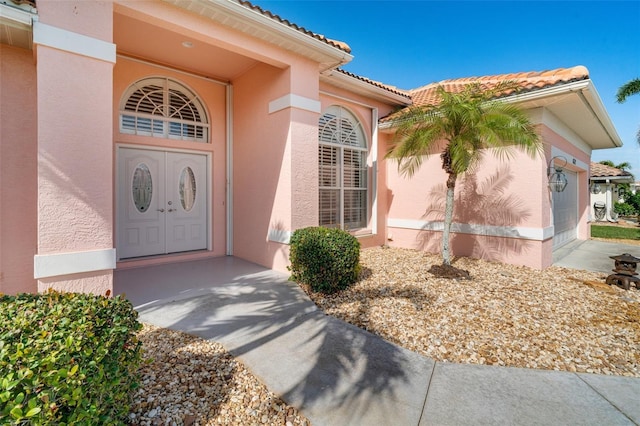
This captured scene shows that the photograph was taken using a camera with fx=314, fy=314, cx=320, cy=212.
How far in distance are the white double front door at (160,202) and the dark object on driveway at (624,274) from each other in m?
9.55

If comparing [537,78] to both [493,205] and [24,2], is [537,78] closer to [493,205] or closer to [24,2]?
[493,205]

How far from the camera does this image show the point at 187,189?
27.0 ft

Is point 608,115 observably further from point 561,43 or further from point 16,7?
point 16,7

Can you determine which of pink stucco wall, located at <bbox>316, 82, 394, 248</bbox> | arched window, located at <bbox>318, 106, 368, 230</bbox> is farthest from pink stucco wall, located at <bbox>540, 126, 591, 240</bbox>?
arched window, located at <bbox>318, 106, 368, 230</bbox>

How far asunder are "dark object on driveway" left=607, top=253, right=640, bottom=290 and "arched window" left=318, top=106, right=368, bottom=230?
6.12m

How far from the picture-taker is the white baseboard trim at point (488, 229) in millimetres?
7715

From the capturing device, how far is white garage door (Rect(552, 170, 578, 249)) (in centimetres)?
1013

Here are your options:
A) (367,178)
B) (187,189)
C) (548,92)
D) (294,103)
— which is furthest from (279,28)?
(548,92)

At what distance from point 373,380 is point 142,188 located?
6877 mm

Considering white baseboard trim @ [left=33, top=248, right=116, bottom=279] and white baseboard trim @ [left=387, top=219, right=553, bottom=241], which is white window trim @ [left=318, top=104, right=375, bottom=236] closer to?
white baseboard trim @ [left=387, top=219, right=553, bottom=241]

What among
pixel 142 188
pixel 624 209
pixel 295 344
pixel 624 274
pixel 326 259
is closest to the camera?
Answer: pixel 295 344

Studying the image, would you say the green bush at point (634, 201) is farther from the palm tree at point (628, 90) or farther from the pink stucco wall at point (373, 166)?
the pink stucco wall at point (373, 166)

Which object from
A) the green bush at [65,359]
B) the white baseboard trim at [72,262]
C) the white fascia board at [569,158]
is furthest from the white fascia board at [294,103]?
the white fascia board at [569,158]

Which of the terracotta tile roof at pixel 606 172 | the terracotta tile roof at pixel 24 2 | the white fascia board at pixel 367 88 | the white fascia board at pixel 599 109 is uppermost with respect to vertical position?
the white fascia board at pixel 367 88
